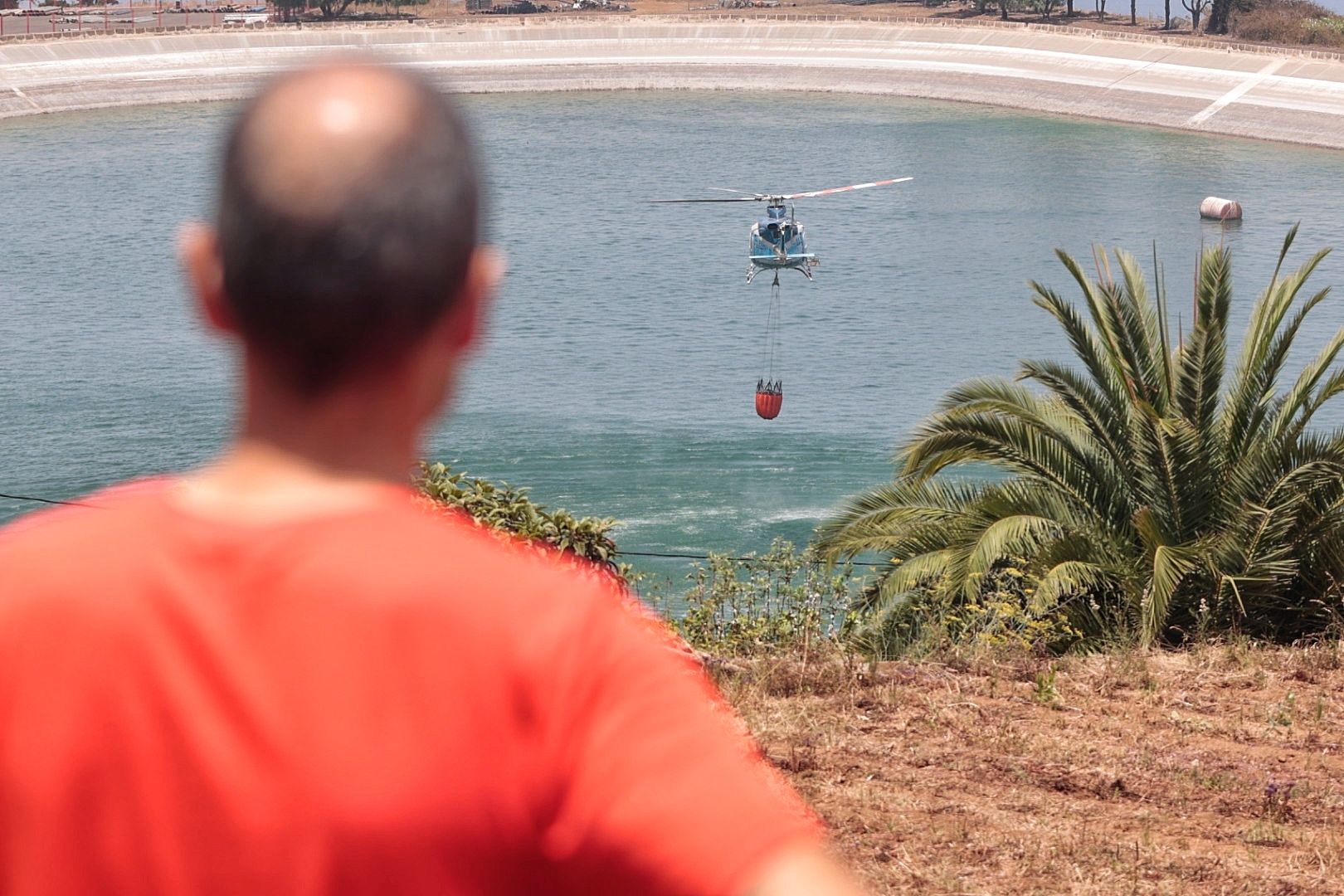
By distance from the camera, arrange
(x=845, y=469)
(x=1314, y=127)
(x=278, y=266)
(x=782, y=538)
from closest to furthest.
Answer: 1. (x=278, y=266)
2. (x=782, y=538)
3. (x=845, y=469)
4. (x=1314, y=127)

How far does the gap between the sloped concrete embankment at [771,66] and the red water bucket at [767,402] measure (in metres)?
48.0

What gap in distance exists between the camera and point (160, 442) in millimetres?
33750

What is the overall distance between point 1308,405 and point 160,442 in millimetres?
25117

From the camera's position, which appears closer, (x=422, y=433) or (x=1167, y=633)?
(x=422, y=433)

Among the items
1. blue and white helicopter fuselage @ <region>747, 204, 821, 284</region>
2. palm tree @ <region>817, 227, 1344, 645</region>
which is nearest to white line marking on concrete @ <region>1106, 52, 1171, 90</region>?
blue and white helicopter fuselage @ <region>747, 204, 821, 284</region>

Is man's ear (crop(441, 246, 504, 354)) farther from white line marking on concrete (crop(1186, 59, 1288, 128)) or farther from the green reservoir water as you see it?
white line marking on concrete (crop(1186, 59, 1288, 128))

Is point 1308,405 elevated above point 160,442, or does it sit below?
above

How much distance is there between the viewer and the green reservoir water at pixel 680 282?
32.8 meters

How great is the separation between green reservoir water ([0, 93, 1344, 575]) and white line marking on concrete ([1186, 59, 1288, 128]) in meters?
2.01

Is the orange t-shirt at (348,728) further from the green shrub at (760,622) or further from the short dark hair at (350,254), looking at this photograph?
the green shrub at (760,622)

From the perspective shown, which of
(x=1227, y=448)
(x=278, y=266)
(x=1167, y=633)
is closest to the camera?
(x=278, y=266)

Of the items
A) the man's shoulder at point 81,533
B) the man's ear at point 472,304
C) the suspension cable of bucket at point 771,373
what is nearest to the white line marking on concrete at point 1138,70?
the suspension cable of bucket at point 771,373

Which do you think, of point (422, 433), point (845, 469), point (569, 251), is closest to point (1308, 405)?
point (422, 433)

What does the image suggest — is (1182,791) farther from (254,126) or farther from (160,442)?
(160,442)
